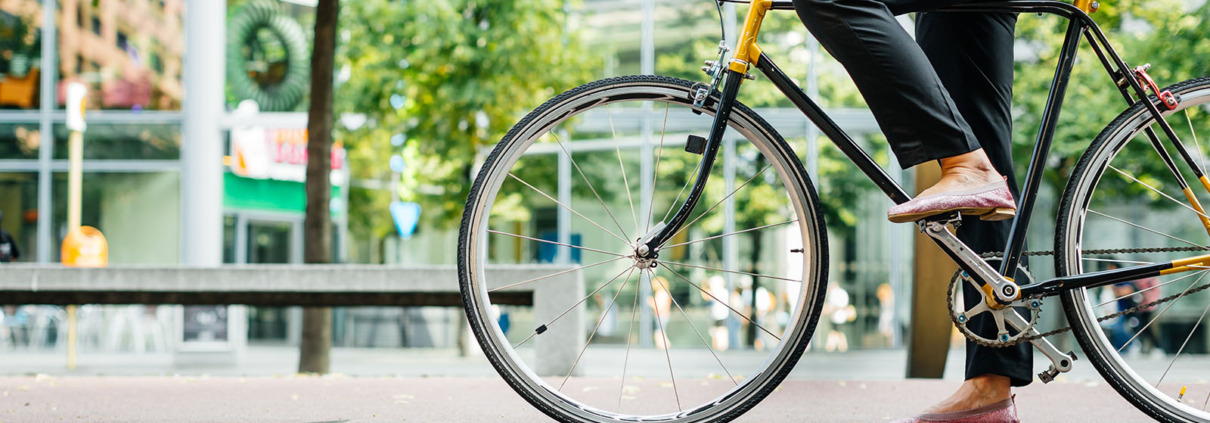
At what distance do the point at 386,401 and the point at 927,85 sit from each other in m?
2.03

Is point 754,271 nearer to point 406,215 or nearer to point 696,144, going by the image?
point 406,215

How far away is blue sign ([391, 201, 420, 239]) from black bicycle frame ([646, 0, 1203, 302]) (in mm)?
13662

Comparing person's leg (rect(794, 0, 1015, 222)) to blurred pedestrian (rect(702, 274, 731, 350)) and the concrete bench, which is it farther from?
blurred pedestrian (rect(702, 274, 731, 350))

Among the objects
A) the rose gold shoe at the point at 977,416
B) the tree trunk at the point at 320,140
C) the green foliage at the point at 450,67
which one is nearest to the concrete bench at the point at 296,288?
the tree trunk at the point at 320,140

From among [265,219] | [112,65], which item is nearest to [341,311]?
[265,219]

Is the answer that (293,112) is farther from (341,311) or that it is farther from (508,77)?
(508,77)

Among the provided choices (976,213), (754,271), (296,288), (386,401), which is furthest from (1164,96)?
(754,271)

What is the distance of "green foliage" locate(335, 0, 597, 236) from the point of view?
11.3 metres

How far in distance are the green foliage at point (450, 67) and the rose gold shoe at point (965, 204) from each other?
9211mm

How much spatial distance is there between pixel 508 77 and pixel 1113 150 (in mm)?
→ 9293

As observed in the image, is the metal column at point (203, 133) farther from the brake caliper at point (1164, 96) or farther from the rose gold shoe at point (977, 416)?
the brake caliper at point (1164, 96)

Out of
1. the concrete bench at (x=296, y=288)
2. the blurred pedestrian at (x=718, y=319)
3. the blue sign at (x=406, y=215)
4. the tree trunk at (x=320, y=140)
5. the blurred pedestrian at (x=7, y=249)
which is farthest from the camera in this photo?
the blue sign at (x=406, y=215)

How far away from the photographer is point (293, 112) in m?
15.7

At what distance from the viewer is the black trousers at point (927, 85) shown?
7.09 ft
